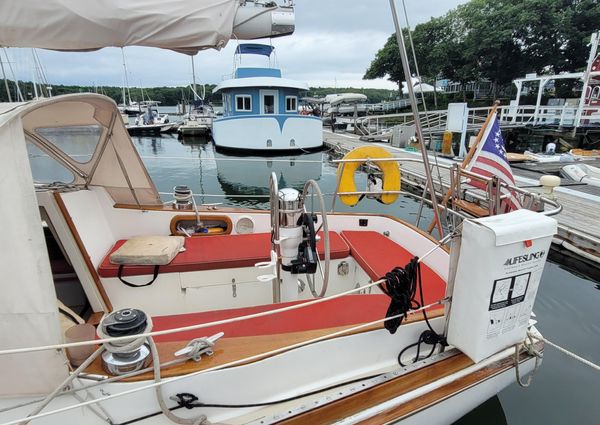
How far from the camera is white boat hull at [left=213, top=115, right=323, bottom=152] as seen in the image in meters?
17.4

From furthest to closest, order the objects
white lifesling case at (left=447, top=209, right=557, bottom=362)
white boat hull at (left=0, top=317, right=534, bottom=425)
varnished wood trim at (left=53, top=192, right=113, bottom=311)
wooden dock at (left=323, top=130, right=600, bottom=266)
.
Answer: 1. wooden dock at (left=323, top=130, right=600, bottom=266)
2. varnished wood trim at (left=53, top=192, right=113, bottom=311)
3. white lifesling case at (left=447, top=209, right=557, bottom=362)
4. white boat hull at (left=0, top=317, right=534, bottom=425)

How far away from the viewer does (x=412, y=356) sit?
211cm

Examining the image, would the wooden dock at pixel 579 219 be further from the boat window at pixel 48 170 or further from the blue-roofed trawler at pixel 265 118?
the blue-roofed trawler at pixel 265 118

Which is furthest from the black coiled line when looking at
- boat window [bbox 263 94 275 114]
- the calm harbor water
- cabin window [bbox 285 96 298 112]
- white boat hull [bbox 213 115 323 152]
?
cabin window [bbox 285 96 298 112]

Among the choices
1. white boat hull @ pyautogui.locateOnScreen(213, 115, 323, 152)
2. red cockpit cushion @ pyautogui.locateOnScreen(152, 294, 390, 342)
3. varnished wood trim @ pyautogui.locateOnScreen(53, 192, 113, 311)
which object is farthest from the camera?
white boat hull @ pyautogui.locateOnScreen(213, 115, 323, 152)

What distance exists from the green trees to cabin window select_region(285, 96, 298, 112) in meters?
23.4

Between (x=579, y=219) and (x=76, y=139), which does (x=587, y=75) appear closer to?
(x=579, y=219)

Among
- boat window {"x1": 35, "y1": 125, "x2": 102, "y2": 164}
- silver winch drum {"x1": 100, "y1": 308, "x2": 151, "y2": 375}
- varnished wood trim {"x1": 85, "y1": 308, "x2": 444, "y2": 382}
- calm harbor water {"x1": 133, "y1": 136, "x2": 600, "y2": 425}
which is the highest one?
boat window {"x1": 35, "y1": 125, "x2": 102, "y2": 164}

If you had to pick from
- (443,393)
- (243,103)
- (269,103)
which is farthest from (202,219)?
(243,103)

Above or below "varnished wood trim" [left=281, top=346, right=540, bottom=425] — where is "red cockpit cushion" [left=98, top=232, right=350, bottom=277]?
above

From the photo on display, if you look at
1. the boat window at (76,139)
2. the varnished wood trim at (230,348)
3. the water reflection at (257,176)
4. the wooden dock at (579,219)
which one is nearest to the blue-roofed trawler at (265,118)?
the water reflection at (257,176)

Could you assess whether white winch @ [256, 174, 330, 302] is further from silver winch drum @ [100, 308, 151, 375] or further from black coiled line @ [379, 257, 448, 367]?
silver winch drum @ [100, 308, 151, 375]

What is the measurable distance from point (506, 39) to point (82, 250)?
126 feet

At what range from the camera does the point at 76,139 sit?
10.5ft
